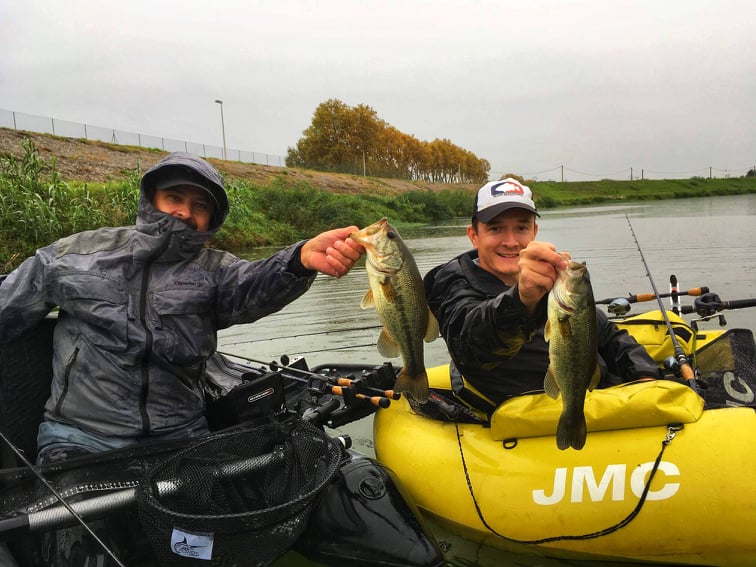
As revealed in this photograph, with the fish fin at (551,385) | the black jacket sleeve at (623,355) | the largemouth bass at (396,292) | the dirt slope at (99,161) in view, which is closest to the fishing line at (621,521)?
the black jacket sleeve at (623,355)

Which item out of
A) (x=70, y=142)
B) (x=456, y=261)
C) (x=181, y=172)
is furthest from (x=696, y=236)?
(x=70, y=142)

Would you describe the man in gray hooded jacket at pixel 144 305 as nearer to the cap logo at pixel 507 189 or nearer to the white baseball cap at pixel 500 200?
the white baseball cap at pixel 500 200

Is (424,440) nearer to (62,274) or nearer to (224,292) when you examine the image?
(224,292)

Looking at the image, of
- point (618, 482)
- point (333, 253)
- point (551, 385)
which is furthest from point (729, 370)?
point (333, 253)

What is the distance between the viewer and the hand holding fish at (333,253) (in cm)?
268

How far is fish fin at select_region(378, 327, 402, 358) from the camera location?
109 inches

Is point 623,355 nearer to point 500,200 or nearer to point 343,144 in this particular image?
point 500,200

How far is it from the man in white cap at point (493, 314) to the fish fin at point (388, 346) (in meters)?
0.40

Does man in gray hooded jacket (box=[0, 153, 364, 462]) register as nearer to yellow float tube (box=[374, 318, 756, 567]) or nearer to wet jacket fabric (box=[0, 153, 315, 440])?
wet jacket fabric (box=[0, 153, 315, 440])

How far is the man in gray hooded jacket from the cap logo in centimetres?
105

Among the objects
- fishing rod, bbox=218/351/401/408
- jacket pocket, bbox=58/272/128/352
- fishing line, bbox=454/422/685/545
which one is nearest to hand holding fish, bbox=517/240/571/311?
fishing line, bbox=454/422/685/545

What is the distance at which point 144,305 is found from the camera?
3.06 meters

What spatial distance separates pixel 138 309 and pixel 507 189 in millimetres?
2218

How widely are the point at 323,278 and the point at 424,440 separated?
11.6 meters
